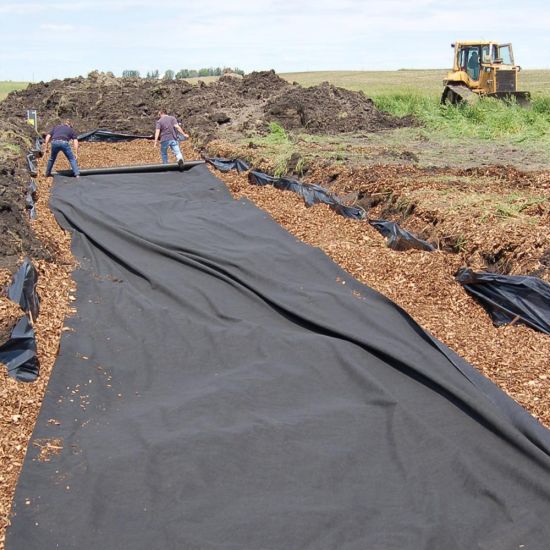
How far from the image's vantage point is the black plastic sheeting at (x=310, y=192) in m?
11.4

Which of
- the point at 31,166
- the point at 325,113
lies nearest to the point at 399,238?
the point at 31,166

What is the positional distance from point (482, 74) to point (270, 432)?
81.3 ft

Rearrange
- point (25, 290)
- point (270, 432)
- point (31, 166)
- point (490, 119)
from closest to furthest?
point (270, 432) < point (25, 290) < point (31, 166) < point (490, 119)

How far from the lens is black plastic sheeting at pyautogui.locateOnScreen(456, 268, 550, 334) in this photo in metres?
6.93

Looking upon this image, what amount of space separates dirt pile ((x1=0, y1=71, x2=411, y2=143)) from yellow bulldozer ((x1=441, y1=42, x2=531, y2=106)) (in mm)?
2947

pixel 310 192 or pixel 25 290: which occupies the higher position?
pixel 310 192

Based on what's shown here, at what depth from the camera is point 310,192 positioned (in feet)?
42.6

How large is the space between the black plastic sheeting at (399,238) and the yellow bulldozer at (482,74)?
55.4 ft

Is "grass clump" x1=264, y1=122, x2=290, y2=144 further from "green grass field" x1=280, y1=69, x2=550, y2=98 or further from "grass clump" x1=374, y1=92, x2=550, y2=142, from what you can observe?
"green grass field" x1=280, y1=69, x2=550, y2=98

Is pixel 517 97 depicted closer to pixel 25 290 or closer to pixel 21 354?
pixel 25 290

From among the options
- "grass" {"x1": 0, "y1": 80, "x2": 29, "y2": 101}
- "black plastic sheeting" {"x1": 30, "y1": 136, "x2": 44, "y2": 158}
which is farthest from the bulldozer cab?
"grass" {"x1": 0, "y1": 80, "x2": 29, "y2": 101}

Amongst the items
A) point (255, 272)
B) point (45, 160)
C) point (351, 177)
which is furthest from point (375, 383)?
point (45, 160)

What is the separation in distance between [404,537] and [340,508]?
42 cm

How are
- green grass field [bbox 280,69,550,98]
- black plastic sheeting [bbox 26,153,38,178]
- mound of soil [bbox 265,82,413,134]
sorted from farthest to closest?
1. green grass field [bbox 280,69,550,98]
2. mound of soil [bbox 265,82,413,134]
3. black plastic sheeting [bbox 26,153,38,178]
